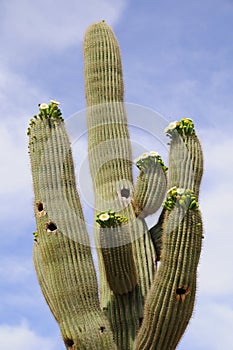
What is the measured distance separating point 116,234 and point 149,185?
1034 mm

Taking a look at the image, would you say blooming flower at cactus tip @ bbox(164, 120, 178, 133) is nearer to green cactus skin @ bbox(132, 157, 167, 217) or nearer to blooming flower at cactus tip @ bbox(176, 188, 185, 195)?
green cactus skin @ bbox(132, 157, 167, 217)

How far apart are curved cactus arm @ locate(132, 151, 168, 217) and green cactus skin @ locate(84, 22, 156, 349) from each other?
16 cm

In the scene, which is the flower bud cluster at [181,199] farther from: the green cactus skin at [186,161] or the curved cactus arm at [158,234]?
the curved cactus arm at [158,234]

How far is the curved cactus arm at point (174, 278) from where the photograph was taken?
738 centimetres

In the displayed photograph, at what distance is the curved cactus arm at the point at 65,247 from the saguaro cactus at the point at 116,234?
11 millimetres

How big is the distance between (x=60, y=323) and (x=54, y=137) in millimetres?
2090

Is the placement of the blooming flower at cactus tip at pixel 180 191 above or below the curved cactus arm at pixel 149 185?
below

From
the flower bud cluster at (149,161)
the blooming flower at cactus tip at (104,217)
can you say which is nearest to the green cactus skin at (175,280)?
the blooming flower at cactus tip at (104,217)

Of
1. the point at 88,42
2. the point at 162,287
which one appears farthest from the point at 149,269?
the point at 88,42

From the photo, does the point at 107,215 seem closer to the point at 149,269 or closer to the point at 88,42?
the point at 149,269

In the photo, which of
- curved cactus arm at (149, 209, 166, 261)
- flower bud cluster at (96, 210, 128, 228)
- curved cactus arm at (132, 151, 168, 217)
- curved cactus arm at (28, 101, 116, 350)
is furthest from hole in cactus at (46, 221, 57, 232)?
curved cactus arm at (149, 209, 166, 261)

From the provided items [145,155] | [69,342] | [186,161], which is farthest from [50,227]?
[186,161]

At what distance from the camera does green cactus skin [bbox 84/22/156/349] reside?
8.38m

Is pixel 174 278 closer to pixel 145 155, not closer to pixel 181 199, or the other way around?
pixel 181 199
